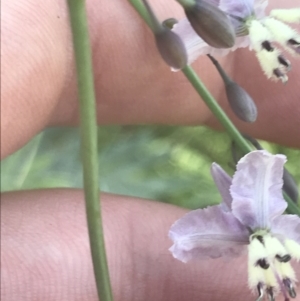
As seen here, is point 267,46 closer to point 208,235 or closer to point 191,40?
point 191,40

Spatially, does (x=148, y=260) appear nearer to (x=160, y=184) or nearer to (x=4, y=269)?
(x=4, y=269)

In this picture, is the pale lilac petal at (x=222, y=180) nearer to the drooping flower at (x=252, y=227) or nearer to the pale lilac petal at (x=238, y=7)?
the drooping flower at (x=252, y=227)

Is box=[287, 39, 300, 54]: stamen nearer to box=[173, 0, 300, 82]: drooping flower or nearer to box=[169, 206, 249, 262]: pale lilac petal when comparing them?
box=[173, 0, 300, 82]: drooping flower

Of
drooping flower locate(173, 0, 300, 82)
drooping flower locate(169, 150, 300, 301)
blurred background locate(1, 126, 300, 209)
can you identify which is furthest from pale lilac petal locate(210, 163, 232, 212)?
blurred background locate(1, 126, 300, 209)

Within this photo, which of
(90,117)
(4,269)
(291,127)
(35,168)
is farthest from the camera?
(35,168)

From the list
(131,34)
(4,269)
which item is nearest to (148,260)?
(4,269)

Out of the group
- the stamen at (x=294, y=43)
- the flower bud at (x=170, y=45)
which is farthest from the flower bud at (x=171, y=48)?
the stamen at (x=294, y=43)

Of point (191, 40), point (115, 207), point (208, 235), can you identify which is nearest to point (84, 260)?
point (115, 207)
